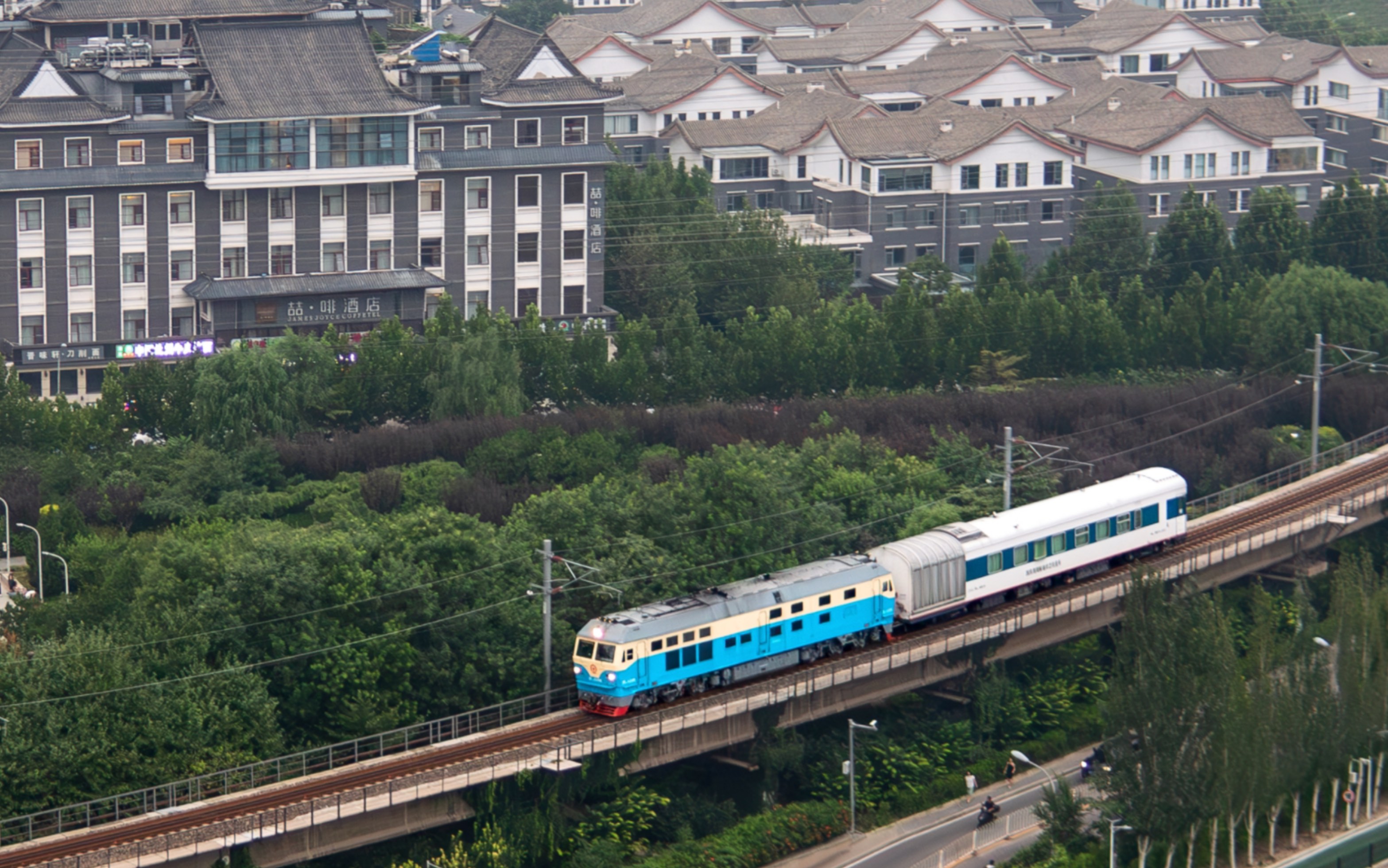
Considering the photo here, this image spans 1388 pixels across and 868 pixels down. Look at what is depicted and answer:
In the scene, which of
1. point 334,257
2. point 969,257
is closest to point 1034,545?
point 334,257

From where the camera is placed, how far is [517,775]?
55250mm

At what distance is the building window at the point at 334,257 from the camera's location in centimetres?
9575

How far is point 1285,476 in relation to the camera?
85.0m

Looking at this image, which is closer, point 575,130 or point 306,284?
point 306,284

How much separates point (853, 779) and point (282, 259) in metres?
44.5

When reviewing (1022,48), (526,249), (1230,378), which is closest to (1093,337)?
(1230,378)

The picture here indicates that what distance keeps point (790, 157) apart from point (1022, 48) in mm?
42121

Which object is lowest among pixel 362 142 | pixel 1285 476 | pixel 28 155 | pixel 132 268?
pixel 1285 476

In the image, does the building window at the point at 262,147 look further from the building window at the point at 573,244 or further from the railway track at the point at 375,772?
the railway track at the point at 375,772

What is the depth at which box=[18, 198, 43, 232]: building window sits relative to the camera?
9038 cm

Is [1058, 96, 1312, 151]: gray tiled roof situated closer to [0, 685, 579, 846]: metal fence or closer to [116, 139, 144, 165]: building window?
[116, 139, 144, 165]: building window

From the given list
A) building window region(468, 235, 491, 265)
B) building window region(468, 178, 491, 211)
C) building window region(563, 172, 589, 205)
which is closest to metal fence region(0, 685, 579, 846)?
building window region(468, 235, 491, 265)

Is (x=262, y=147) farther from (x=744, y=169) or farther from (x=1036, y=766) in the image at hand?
(x=1036, y=766)

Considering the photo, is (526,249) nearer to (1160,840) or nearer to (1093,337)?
(1093,337)
